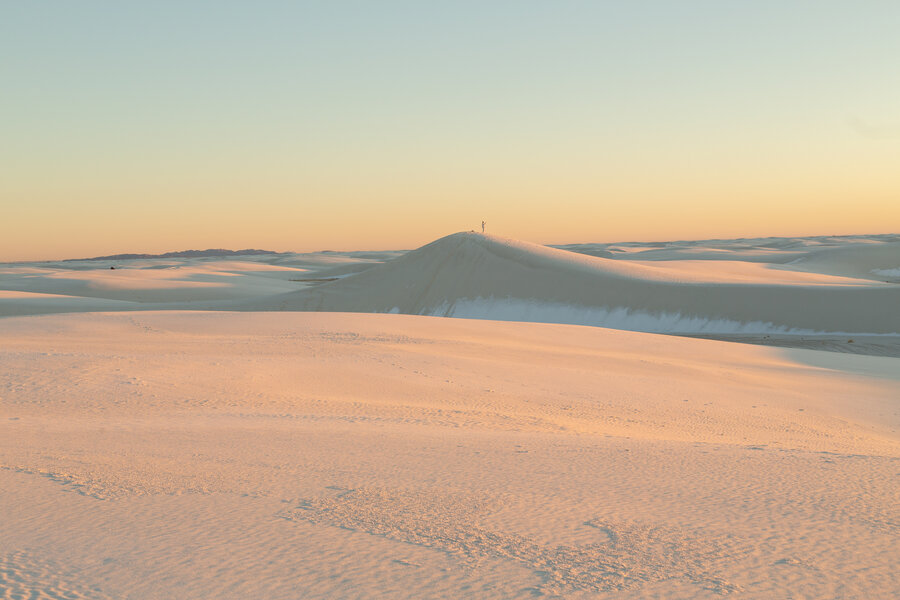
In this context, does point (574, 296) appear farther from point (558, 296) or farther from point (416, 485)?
point (416, 485)

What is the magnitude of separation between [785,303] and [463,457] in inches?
973

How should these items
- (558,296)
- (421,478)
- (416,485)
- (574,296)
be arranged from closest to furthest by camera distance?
(416,485) → (421,478) → (574,296) → (558,296)

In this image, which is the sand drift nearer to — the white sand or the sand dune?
the white sand

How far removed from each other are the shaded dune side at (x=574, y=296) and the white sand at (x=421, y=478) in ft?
54.0

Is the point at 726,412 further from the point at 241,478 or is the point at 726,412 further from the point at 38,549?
the point at 38,549

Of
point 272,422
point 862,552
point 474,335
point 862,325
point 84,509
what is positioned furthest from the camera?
point 862,325

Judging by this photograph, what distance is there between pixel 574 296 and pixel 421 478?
26.8 meters

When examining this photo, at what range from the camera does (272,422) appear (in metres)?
6.02

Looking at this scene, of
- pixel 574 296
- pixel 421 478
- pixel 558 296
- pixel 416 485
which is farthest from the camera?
pixel 558 296

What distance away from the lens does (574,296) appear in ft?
101

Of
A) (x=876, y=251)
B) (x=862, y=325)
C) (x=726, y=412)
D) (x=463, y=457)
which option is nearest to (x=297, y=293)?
(x=862, y=325)

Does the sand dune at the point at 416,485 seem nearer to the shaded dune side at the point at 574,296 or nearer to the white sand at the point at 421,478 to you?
the white sand at the point at 421,478

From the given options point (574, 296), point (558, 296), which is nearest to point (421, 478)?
point (574, 296)

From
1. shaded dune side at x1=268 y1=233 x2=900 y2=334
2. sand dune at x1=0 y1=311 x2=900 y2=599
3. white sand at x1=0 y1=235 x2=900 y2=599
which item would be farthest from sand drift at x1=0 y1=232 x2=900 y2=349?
sand dune at x1=0 y1=311 x2=900 y2=599
